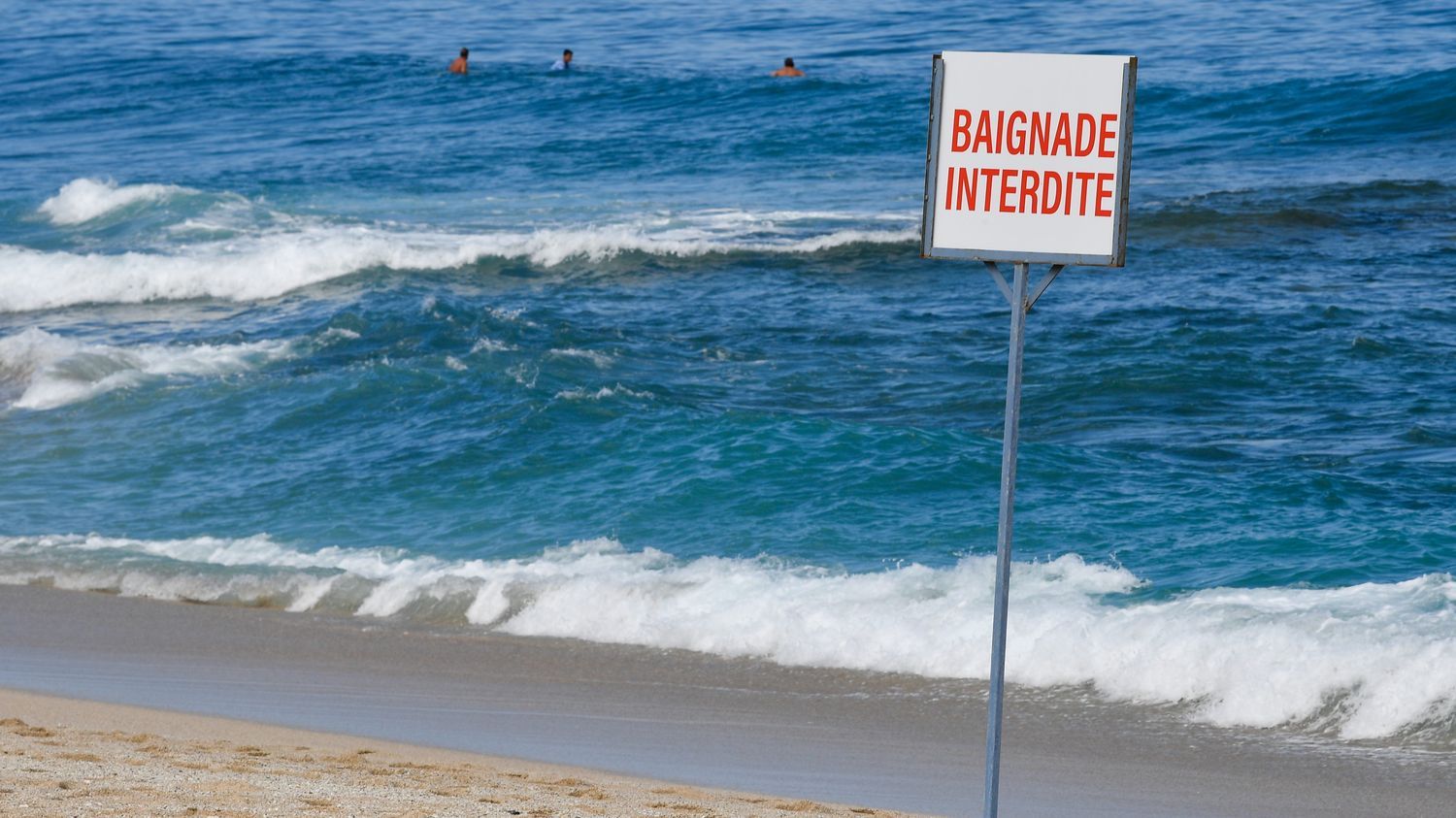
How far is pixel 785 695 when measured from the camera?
766 cm

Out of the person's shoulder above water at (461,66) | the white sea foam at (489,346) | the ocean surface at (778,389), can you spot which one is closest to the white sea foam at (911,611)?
the ocean surface at (778,389)

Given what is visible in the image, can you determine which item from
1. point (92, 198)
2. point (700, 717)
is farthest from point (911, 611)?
point (92, 198)

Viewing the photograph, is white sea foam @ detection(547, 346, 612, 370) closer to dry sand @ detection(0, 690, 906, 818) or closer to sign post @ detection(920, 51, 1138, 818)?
dry sand @ detection(0, 690, 906, 818)

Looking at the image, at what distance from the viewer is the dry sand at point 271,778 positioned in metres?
5.07

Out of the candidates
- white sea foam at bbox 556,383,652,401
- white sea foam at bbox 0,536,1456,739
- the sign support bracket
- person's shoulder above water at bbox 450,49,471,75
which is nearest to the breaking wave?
white sea foam at bbox 556,383,652,401

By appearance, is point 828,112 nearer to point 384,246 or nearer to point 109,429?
point 384,246

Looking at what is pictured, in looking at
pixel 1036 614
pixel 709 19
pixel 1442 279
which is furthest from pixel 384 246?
pixel 709 19

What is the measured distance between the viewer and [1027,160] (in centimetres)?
411

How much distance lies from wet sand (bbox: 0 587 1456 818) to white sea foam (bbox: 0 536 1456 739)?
22 centimetres

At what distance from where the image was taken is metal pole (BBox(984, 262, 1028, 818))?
419 cm

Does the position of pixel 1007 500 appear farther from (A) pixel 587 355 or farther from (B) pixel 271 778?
(A) pixel 587 355

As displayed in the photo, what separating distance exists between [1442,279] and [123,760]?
13.1 meters

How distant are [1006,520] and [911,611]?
433 cm

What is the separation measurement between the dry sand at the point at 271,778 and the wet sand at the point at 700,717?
191 millimetres
